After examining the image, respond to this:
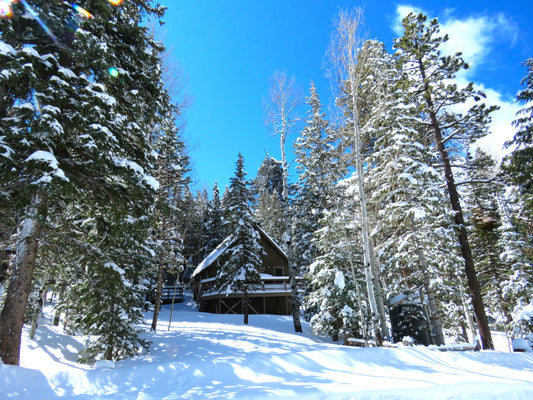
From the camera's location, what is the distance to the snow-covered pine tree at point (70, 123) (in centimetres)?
602

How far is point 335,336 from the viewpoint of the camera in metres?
16.8

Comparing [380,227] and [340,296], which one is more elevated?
[380,227]

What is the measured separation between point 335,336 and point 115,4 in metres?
18.3

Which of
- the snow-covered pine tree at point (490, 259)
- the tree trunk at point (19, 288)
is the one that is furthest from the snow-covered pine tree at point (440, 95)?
the tree trunk at point (19, 288)

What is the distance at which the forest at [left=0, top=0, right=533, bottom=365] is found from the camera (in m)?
6.57

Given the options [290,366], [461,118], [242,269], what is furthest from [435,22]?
[242,269]

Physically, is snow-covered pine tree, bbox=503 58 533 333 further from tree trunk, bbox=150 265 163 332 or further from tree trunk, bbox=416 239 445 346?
tree trunk, bbox=150 265 163 332

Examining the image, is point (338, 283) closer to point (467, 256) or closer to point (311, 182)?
point (467, 256)

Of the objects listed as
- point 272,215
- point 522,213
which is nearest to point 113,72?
point 522,213

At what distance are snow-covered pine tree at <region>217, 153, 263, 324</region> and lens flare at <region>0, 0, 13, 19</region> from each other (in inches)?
677

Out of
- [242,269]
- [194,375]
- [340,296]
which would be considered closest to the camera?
Answer: [194,375]

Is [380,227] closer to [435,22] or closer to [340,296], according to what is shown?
[340,296]

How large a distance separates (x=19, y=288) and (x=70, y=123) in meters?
3.97

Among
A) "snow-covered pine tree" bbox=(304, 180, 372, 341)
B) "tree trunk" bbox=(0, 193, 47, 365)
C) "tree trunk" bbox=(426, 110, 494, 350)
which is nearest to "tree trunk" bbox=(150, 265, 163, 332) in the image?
"snow-covered pine tree" bbox=(304, 180, 372, 341)
